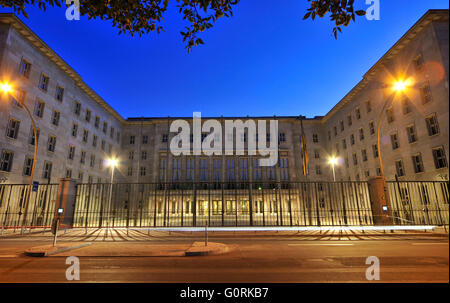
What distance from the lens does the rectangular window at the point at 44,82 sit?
929 inches

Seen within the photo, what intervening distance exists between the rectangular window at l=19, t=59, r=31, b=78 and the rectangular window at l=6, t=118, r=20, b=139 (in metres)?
4.78

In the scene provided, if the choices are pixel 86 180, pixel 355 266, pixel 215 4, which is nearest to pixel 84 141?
pixel 86 180

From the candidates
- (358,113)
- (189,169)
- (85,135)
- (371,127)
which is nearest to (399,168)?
(371,127)

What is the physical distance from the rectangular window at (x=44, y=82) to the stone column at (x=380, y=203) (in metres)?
32.7

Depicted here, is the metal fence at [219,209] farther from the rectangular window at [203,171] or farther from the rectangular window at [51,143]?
the rectangular window at [51,143]

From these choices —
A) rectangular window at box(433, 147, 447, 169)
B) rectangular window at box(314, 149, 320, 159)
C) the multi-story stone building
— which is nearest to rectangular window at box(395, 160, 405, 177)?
the multi-story stone building

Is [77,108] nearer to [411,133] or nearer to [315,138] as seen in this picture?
[315,138]

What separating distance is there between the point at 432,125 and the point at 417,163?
13.3 ft

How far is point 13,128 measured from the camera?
20.3 m

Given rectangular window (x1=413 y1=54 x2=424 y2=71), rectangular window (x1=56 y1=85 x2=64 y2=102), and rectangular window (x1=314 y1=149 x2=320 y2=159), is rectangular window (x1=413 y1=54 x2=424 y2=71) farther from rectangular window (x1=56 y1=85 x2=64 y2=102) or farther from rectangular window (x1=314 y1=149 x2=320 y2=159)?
rectangular window (x1=56 y1=85 x2=64 y2=102)

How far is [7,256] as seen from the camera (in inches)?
295

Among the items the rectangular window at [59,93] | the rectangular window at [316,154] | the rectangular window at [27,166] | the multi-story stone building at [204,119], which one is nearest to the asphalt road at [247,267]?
the multi-story stone building at [204,119]
